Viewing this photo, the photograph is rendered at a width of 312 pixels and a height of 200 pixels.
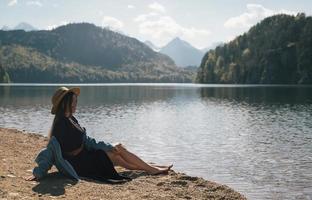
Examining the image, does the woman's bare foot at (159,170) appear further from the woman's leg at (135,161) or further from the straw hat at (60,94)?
the straw hat at (60,94)

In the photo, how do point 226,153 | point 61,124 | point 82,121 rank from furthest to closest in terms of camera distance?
point 82,121 < point 226,153 < point 61,124

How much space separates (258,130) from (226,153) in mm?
16020

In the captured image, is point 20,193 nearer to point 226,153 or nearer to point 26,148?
point 26,148

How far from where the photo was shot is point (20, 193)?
537 inches

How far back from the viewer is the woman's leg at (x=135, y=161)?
17.2m

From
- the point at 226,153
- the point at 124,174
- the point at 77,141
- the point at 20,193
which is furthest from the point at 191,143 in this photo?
the point at 20,193

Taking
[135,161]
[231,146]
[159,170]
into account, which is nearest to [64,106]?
[135,161]

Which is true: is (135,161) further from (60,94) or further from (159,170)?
(60,94)

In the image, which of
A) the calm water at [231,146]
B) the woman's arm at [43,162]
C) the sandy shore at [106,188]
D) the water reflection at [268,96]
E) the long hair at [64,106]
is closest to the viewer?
the sandy shore at [106,188]

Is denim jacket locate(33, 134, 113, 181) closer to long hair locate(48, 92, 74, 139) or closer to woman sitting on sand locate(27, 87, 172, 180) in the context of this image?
woman sitting on sand locate(27, 87, 172, 180)

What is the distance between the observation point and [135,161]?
17734mm

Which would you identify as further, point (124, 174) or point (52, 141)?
point (124, 174)

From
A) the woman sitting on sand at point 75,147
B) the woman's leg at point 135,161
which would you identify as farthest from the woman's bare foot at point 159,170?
the woman sitting on sand at point 75,147

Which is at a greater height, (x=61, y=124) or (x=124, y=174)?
(x=61, y=124)
